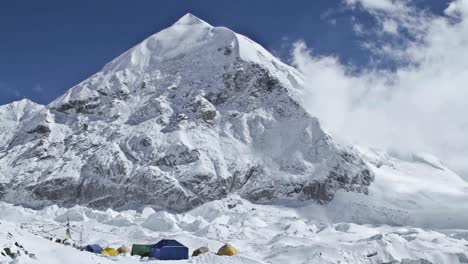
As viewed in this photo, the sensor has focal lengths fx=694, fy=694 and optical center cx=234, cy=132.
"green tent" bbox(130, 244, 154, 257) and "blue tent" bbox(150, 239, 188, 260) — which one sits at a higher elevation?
"green tent" bbox(130, 244, 154, 257)

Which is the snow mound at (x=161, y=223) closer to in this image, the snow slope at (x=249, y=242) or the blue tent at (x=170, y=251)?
the snow slope at (x=249, y=242)

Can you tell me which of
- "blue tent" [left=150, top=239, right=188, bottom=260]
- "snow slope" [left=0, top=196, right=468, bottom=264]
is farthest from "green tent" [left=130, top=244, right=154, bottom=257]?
"blue tent" [left=150, top=239, right=188, bottom=260]

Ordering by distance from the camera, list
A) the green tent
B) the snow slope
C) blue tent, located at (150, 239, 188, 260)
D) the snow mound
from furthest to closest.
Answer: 1. the snow mound
2. the green tent
3. blue tent, located at (150, 239, 188, 260)
4. the snow slope

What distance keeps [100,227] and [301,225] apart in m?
50.0

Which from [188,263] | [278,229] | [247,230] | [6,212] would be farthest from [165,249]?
[6,212]

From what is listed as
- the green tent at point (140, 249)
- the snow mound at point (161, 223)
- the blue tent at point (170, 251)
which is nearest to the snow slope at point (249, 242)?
the snow mound at point (161, 223)

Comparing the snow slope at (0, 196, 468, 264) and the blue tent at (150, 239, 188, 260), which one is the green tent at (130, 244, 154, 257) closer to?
the snow slope at (0, 196, 468, 264)

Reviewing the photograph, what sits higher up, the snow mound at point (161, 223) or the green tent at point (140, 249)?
the snow mound at point (161, 223)

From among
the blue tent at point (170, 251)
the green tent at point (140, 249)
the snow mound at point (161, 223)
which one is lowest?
the blue tent at point (170, 251)

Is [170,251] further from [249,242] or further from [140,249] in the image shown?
[249,242]

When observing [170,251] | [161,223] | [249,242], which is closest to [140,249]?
[170,251]

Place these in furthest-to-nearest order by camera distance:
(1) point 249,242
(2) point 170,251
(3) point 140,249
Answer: (1) point 249,242 → (3) point 140,249 → (2) point 170,251

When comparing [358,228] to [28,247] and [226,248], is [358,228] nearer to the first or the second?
[226,248]

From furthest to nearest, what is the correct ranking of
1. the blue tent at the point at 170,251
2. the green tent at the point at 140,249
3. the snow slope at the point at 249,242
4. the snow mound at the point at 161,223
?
1. the snow mound at the point at 161,223
2. the green tent at the point at 140,249
3. the blue tent at the point at 170,251
4. the snow slope at the point at 249,242
